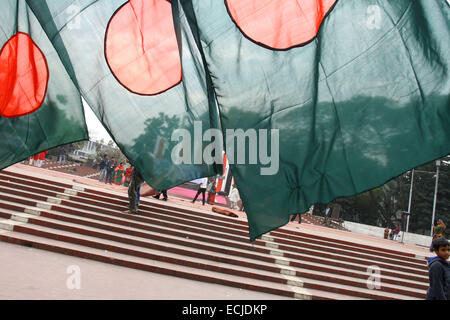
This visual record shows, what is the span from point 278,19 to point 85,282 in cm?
449

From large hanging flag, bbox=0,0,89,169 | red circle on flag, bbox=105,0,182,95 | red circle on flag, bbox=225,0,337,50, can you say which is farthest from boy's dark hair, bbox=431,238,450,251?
large hanging flag, bbox=0,0,89,169

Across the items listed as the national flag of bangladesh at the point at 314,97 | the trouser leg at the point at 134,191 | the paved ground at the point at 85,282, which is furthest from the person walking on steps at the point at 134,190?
the national flag of bangladesh at the point at 314,97

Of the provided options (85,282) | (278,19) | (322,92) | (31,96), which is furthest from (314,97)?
(85,282)

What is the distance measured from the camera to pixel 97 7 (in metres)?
2.01

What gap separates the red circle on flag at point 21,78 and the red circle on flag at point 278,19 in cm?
135

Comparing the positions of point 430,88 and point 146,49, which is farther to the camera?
point 146,49

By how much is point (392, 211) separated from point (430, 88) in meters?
47.2

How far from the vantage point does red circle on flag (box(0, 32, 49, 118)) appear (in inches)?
85.3

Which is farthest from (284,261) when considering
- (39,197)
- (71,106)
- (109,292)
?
(71,106)

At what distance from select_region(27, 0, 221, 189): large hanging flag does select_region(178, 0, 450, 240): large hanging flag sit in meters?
0.27

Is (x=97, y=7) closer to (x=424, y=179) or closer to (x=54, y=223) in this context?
(x=54, y=223)

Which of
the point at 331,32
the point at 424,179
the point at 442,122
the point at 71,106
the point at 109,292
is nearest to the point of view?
the point at 442,122

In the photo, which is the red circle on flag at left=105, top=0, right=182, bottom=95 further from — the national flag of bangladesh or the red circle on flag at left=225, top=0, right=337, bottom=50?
the red circle on flag at left=225, top=0, right=337, bottom=50

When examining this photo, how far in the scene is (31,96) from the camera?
2.21 m
